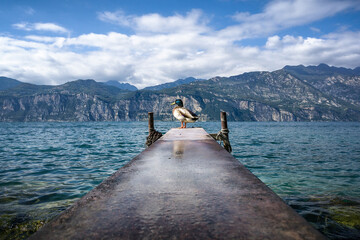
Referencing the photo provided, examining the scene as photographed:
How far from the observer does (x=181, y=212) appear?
187 centimetres

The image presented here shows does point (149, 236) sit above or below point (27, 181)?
above

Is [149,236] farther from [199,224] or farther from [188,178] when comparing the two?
[188,178]

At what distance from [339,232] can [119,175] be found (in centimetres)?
484

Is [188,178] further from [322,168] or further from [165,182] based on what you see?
[322,168]

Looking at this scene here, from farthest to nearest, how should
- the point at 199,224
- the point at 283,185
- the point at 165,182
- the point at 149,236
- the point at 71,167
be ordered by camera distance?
the point at 71,167 < the point at 283,185 < the point at 165,182 < the point at 199,224 < the point at 149,236

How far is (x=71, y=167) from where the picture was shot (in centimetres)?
1213

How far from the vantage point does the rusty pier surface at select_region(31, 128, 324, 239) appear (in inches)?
59.7

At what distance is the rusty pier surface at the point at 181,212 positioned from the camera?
1518mm

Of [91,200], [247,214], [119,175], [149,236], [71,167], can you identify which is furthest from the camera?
[71,167]

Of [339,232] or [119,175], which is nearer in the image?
[119,175]

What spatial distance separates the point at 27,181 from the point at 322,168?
593 inches

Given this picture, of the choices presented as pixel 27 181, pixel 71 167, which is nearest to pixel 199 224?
pixel 27 181

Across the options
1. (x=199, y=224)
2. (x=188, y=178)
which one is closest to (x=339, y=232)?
(x=188, y=178)

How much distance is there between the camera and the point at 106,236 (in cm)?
151
